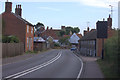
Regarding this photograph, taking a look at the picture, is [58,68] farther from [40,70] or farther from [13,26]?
[13,26]

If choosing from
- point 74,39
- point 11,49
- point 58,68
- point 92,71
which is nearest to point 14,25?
point 11,49

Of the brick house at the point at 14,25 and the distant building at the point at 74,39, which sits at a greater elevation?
the brick house at the point at 14,25

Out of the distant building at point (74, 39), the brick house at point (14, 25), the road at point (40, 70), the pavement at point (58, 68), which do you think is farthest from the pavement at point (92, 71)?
the distant building at point (74, 39)

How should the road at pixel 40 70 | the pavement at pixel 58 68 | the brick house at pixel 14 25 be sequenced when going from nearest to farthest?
the road at pixel 40 70
the pavement at pixel 58 68
the brick house at pixel 14 25

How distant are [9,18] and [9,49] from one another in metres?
19.0

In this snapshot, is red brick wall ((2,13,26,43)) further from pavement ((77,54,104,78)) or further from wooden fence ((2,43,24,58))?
pavement ((77,54,104,78))

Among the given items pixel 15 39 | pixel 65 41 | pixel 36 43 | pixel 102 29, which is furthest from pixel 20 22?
pixel 65 41

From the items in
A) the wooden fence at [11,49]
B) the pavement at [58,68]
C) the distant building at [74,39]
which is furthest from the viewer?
the distant building at [74,39]

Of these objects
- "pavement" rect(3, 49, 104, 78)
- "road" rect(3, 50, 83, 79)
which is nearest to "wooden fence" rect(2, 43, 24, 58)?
"pavement" rect(3, 49, 104, 78)

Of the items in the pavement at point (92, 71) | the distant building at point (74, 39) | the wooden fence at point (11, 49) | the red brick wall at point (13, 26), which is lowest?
the pavement at point (92, 71)

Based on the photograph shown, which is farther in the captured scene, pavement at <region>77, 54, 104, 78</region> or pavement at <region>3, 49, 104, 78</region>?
pavement at <region>3, 49, 104, 78</region>

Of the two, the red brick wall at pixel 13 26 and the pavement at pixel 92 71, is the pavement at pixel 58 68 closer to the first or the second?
the pavement at pixel 92 71

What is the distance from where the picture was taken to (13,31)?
50.7 meters

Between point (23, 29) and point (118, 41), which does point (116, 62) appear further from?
point (23, 29)
